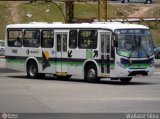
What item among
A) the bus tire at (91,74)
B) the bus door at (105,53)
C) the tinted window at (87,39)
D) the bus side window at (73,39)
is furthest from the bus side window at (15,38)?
the bus door at (105,53)

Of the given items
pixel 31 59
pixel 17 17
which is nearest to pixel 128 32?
pixel 31 59

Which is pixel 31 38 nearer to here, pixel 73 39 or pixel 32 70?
pixel 32 70

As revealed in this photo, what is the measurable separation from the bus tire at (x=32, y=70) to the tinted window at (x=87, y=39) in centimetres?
365

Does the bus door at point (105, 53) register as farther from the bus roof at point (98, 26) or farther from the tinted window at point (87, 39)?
the tinted window at point (87, 39)

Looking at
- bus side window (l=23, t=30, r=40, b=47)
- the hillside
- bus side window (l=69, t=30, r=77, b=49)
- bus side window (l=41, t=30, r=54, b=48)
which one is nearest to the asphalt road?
bus side window (l=69, t=30, r=77, b=49)

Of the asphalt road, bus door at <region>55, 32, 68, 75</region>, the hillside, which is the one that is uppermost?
the hillside

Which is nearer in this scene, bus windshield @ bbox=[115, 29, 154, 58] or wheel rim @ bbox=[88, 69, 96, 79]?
bus windshield @ bbox=[115, 29, 154, 58]

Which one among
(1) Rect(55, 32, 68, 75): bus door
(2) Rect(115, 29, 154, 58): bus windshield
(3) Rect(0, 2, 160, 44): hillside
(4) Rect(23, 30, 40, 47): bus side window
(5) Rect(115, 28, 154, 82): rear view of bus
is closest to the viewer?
(5) Rect(115, 28, 154, 82): rear view of bus

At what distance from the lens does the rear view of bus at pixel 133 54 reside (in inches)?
1137

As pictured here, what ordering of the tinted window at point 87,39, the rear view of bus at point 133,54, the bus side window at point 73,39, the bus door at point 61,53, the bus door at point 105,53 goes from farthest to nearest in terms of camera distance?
1. the bus door at point 61,53
2. the bus side window at point 73,39
3. the tinted window at point 87,39
4. the bus door at point 105,53
5. the rear view of bus at point 133,54

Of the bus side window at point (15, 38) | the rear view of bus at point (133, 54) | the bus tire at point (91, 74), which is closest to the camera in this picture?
the rear view of bus at point (133, 54)

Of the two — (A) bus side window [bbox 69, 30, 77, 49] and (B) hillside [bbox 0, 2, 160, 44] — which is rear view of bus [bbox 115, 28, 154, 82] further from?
(B) hillside [bbox 0, 2, 160, 44]

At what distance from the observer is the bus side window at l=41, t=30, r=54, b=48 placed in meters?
→ 32.7

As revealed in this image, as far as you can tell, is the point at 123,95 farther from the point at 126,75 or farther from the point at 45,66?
the point at 45,66
